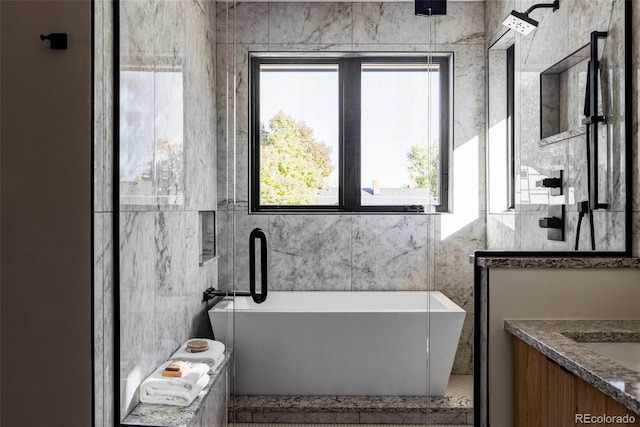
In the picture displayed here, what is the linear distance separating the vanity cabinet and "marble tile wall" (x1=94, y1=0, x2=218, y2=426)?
140 centimetres

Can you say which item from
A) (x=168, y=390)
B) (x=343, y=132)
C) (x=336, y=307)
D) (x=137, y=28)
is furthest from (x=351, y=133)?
(x=168, y=390)

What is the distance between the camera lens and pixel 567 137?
2.23 metres

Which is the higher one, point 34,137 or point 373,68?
point 373,68

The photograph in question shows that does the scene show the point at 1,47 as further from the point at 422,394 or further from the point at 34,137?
the point at 422,394

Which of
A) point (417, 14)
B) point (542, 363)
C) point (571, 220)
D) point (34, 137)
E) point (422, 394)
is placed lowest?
point (422, 394)

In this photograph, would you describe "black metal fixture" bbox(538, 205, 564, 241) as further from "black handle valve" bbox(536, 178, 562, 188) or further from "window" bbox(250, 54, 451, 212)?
"window" bbox(250, 54, 451, 212)

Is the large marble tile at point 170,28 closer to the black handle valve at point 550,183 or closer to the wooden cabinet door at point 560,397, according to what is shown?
the black handle valve at point 550,183

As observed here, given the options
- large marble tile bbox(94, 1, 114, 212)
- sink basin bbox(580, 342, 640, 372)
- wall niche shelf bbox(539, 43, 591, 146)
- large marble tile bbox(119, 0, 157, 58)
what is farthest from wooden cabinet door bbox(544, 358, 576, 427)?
large marble tile bbox(119, 0, 157, 58)

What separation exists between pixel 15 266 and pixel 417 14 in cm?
196

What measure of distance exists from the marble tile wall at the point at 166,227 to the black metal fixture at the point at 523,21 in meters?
1.32

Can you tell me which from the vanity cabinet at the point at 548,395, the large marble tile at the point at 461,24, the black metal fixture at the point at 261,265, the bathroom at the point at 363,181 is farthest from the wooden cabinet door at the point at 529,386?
the large marble tile at the point at 461,24

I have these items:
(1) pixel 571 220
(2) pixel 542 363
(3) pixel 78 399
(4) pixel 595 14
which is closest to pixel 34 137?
(3) pixel 78 399

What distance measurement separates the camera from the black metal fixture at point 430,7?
87.7 inches

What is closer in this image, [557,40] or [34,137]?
[34,137]
